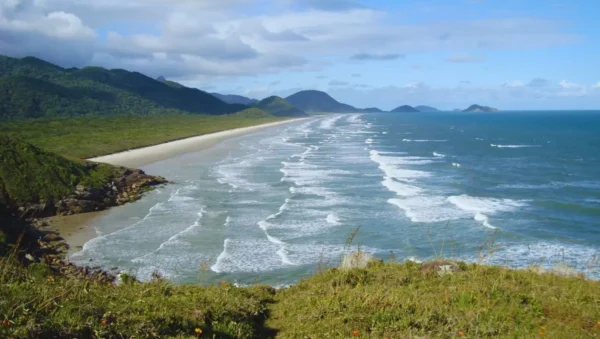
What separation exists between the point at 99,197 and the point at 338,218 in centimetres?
1586

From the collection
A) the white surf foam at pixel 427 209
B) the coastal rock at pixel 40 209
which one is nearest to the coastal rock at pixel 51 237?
the coastal rock at pixel 40 209

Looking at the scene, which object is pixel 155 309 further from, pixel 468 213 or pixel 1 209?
pixel 468 213

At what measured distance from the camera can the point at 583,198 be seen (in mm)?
35344

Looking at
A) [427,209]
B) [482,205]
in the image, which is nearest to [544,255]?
[427,209]

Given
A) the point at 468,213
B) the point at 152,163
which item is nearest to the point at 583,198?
the point at 468,213

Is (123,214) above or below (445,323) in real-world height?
below

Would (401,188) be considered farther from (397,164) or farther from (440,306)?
(440,306)

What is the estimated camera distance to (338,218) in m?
28.4

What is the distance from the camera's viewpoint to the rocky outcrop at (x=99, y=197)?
30516 mm

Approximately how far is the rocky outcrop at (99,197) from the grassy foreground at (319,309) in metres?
22.1

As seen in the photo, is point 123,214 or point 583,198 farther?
point 583,198

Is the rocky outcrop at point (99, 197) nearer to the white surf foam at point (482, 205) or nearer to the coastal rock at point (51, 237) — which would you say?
the coastal rock at point (51, 237)

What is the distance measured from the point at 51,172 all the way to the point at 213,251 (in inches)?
706

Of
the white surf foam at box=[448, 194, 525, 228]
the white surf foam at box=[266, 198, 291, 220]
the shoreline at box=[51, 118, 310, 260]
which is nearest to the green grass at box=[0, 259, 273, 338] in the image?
the shoreline at box=[51, 118, 310, 260]
